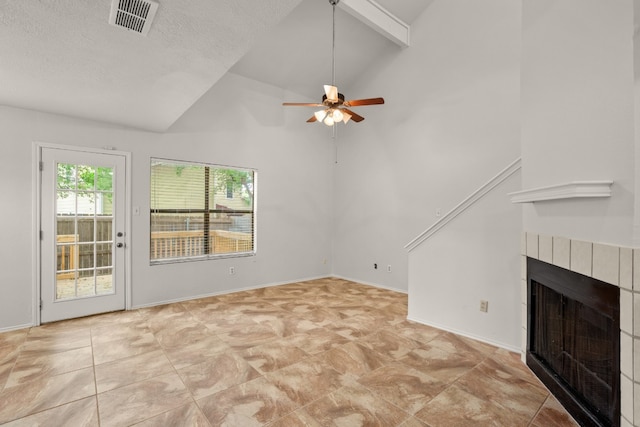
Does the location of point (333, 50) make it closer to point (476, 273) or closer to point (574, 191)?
point (476, 273)

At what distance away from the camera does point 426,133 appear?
5094 mm

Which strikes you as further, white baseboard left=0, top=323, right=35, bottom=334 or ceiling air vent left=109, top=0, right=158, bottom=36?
white baseboard left=0, top=323, right=35, bottom=334

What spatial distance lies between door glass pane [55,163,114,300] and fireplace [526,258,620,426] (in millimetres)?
4926

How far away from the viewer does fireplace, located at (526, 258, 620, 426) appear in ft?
5.38

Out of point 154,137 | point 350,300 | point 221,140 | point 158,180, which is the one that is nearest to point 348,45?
point 221,140

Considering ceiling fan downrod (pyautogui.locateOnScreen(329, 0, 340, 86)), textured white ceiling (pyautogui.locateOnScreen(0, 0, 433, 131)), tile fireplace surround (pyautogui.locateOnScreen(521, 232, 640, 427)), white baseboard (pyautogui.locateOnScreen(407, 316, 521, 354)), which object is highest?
ceiling fan downrod (pyautogui.locateOnScreen(329, 0, 340, 86))

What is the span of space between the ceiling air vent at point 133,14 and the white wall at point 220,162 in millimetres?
2681

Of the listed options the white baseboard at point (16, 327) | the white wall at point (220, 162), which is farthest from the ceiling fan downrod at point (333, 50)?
the white baseboard at point (16, 327)

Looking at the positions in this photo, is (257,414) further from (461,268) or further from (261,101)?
(261,101)

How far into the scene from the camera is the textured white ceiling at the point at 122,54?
6.25ft

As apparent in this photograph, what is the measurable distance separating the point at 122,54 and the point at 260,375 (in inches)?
109

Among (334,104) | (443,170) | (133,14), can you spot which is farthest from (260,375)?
(443,170)

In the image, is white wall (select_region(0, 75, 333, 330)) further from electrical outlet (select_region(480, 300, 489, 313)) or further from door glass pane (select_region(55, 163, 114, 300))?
electrical outlet (select_region(480, 300, 489, 313))

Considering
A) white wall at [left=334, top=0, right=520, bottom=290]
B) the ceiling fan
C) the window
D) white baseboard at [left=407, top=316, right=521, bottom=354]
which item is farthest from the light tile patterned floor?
the ceiling fan
